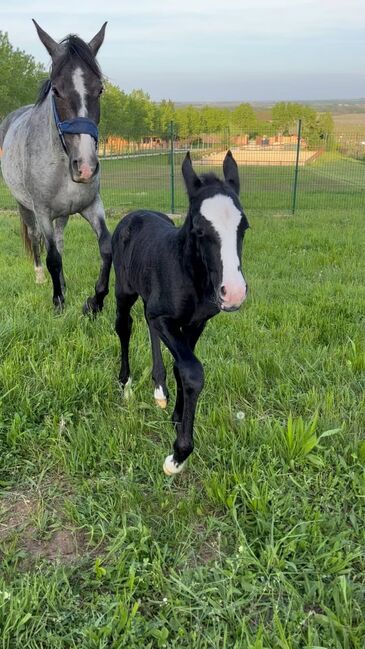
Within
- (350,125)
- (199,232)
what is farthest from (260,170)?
(199,232)

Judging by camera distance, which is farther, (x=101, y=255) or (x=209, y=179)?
(x=101, y=255)

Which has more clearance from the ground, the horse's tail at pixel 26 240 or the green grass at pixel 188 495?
the horse's tail at pixel 26 240

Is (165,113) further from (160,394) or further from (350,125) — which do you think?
(160,394)

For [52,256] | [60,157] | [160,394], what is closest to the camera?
[160,394]

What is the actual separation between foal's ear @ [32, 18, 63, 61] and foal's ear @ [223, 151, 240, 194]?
8.47 ft

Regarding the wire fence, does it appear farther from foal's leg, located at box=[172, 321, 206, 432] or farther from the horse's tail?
foal's leg, located at box=[172, 321, 206, 432]

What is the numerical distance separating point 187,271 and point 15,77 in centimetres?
4259

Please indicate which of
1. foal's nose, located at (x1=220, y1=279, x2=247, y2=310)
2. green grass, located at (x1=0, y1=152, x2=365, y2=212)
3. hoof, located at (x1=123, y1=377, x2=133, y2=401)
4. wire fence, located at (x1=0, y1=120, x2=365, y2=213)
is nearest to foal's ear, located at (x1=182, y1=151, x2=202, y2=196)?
foal's nose, located at (x1=220, y1=279, x2=247, y2=310)

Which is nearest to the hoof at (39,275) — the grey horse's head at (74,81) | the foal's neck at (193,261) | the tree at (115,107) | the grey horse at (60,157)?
the grey horse at (60,157)

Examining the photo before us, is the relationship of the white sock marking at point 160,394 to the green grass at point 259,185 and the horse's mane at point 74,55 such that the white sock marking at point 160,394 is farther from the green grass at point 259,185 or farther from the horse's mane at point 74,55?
the green grass at point 259,185

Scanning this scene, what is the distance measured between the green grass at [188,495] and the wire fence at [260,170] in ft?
37.3

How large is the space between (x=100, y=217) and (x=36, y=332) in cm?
153

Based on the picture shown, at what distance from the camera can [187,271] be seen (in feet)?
8.25

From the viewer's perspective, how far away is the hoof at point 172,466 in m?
2.56
